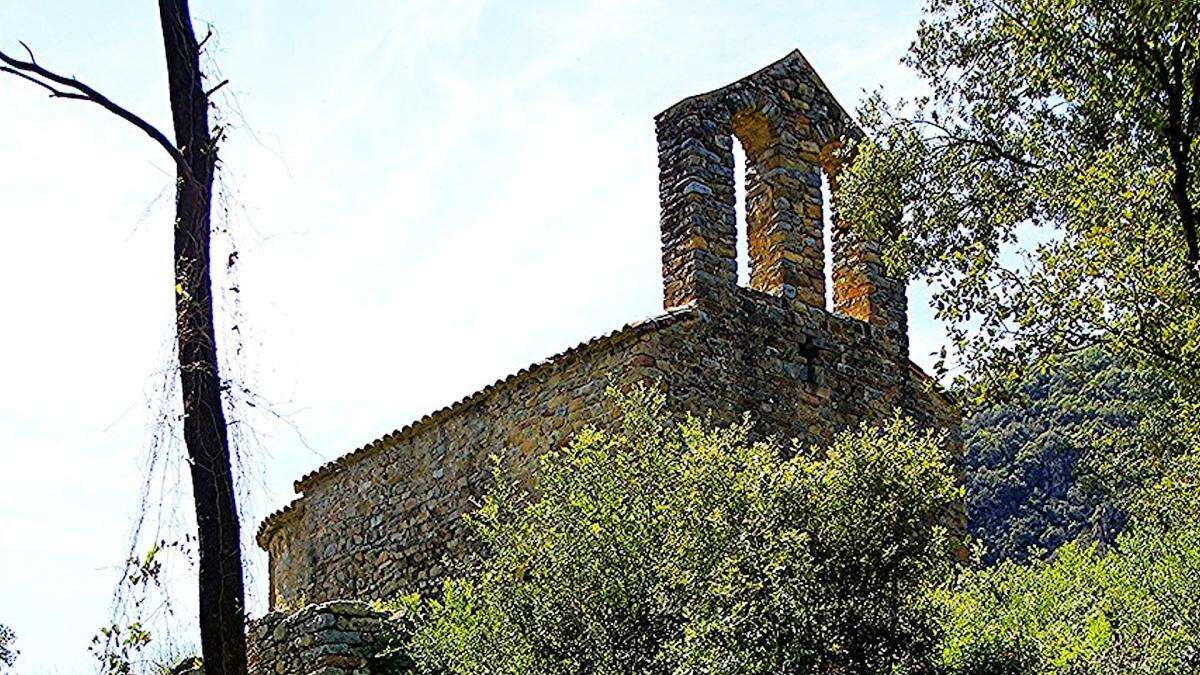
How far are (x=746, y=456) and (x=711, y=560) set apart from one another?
912 millimetres

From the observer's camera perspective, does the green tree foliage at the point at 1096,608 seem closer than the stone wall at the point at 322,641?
No

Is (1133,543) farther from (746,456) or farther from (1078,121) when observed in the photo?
(746,456)

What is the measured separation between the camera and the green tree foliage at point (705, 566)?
7.95m

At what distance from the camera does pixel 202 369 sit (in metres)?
6.09

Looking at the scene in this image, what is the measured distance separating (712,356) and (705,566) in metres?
3.59

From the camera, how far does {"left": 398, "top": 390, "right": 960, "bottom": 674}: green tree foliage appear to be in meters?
7.95

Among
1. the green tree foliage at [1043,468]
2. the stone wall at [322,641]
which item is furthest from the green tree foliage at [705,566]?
the green tree foliage at [1043,468]

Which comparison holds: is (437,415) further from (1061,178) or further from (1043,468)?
(1043,468)

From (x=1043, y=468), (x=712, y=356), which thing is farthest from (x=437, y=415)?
(x=1043, y=468)

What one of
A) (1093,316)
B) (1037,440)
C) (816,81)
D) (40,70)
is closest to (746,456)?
(1093,316)

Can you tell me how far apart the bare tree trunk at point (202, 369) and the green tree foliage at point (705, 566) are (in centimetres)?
253

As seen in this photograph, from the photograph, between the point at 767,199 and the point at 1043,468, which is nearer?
the point at 767,199

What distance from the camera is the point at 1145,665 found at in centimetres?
1021

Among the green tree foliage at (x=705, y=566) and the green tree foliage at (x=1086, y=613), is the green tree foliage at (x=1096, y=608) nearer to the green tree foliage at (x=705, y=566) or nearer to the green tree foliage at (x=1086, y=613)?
the green tree foliage at (x=1086, y=613)
